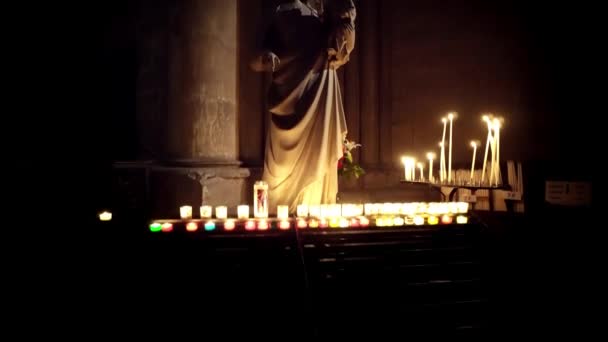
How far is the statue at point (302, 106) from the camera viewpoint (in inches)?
151

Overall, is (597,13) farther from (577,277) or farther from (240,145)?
(240,145)

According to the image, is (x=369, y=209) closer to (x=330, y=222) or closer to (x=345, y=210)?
(x=345, y=210)

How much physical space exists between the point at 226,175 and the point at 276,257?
2.19 meters

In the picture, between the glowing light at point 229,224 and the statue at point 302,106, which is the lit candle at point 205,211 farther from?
the statue at point 302,106

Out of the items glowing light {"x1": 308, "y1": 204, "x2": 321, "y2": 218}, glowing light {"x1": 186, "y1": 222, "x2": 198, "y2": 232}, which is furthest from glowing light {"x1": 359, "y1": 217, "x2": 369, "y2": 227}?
glowing light {"x1": 186, "y1": 222, "x2": 198, "y2": 232}

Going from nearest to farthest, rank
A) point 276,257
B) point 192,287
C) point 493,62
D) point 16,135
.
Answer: point 192,287, point 276,257, point 16,135, point 493,62

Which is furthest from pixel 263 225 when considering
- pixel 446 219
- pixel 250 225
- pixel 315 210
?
pixel 446 219

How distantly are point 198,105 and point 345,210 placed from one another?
249cm

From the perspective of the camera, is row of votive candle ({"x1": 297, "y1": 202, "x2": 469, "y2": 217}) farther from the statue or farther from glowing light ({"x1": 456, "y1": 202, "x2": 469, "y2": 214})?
the statue

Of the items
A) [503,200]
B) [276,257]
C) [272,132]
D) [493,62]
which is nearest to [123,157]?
[272,132]

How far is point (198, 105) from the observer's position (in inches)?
186

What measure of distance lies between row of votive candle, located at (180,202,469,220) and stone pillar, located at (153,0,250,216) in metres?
1.02

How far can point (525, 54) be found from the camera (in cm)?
583

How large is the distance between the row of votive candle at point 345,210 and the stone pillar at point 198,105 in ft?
3.36
